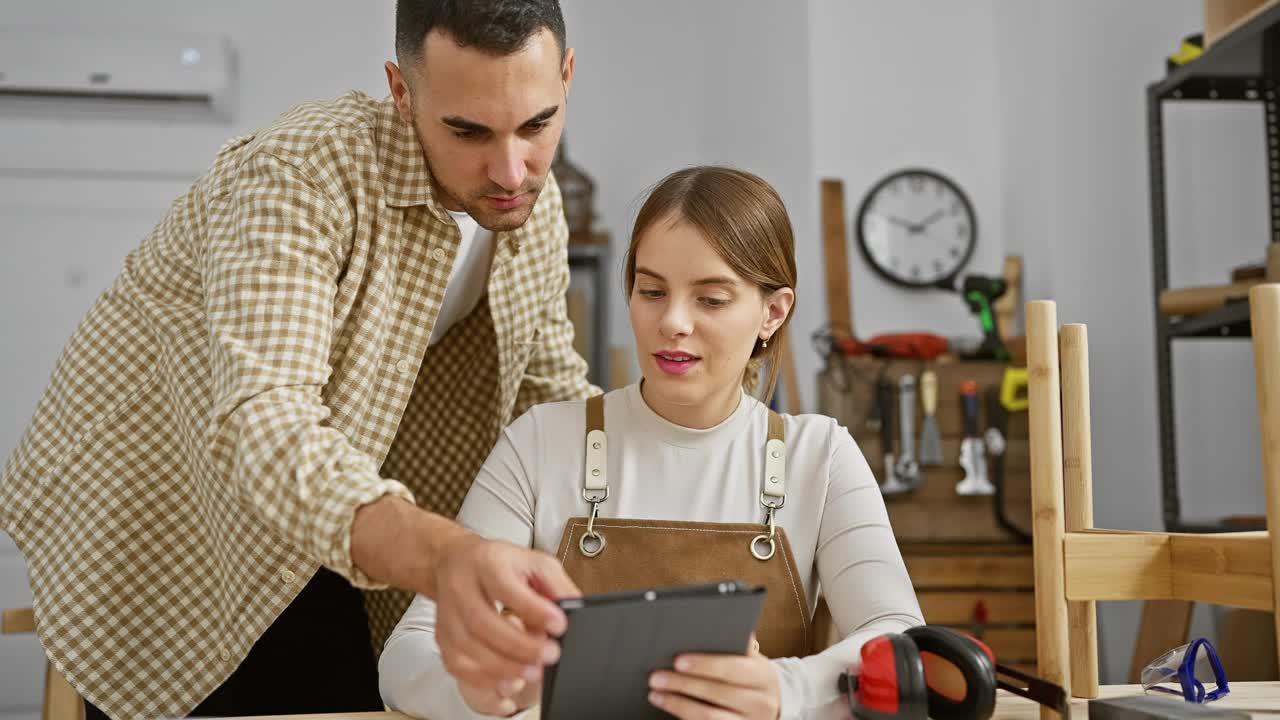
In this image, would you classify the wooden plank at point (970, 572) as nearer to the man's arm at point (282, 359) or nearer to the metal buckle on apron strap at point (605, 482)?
the metal buckle on apron strap at point (605, 482)

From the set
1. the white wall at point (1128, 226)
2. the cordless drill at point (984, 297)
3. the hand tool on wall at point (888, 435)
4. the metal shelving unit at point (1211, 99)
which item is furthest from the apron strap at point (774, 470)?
the cordless drill at point (984, 297)

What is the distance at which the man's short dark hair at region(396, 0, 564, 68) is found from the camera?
1.19 metres

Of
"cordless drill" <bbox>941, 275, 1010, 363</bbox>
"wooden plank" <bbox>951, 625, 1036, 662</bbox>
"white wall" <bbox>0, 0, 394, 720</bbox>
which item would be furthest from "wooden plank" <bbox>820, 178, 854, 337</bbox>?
"white wall" <bbox>0, 0, 394, 720</bbox>

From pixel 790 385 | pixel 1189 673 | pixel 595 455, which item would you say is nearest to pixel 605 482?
pixel 595 455

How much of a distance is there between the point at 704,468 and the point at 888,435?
2.49 m

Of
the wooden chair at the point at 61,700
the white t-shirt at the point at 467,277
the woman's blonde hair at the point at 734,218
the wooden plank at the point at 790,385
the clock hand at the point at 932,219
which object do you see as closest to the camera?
the woman's blonde hair at the point at 734,218

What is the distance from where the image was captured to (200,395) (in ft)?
4.17

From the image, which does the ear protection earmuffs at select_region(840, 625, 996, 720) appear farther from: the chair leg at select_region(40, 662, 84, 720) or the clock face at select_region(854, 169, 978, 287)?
the clock face at select_region(854, 169, 978, 287)

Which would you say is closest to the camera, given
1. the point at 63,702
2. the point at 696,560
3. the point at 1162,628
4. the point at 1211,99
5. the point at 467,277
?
the point at 696,560

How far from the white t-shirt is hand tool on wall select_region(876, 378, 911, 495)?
7.52 ft

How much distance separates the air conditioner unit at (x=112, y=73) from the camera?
3.55m

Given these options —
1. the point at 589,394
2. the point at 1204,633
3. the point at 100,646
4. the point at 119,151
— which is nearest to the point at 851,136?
the point at 1204,633

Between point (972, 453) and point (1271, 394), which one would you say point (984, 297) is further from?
point (1271, 394)

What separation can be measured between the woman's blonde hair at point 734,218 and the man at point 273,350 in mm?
144
